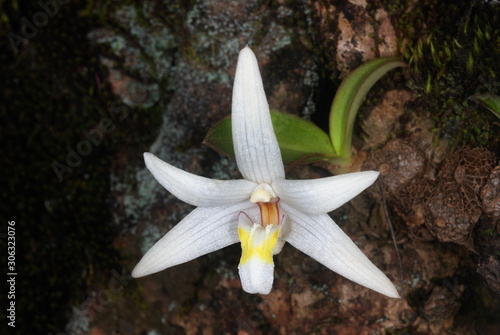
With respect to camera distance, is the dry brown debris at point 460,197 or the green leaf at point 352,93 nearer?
the dry brown debris at point 460,197

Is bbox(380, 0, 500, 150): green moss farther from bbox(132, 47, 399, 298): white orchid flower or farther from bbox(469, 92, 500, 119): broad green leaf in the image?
bbox(132, 47, 399, 298): white orchid flower

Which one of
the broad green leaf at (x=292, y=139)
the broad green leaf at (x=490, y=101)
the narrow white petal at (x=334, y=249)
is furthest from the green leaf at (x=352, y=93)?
the narrow white petal at (x=334, y=249)

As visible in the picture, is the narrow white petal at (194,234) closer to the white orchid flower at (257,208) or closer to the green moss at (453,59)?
the white orchid flower at (257,208)

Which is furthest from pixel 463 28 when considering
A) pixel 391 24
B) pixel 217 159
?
pixel 217 159

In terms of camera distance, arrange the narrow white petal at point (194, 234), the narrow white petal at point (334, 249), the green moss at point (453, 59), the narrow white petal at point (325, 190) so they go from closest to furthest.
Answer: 1. the narrow white petal at point (325, 190)
2. the narrow white petal at point (334, 249)
3. the narrow white petal at point (194, 234)
4. the green moss at point (453, 59)

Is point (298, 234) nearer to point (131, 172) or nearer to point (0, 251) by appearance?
point (131, 172)

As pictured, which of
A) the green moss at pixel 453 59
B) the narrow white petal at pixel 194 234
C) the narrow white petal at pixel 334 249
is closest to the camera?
the narrow white petal at pixel 334 249

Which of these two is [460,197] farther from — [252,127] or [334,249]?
[252,127]
